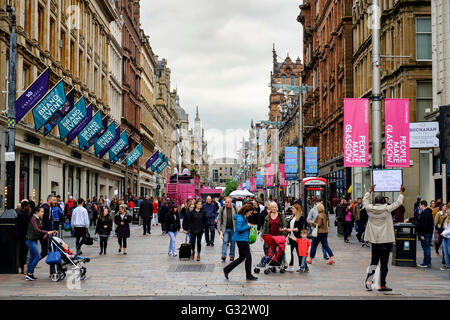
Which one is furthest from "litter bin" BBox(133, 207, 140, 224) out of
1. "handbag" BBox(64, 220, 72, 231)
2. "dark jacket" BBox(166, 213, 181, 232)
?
"dark jacket" BBox(166, 213, 181, 232)

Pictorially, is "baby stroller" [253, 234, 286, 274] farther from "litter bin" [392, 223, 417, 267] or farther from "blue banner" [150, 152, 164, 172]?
"blue banner" [150, 152, 164, 172]

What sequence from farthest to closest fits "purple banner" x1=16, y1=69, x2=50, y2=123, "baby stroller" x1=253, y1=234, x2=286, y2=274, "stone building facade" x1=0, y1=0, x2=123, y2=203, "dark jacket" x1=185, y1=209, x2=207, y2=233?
Result: "stone building facade" x1=0, y1=0, x2=123, y2=203, "purple banner" x1=16, y1=69, x2=50, y2=123, "dark jacket" x1=185, y1=209, x2=207, y2=233, "baby stroller" x1=253, y1=234, x2=286, y2=274

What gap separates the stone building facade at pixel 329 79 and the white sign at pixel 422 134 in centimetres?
2164

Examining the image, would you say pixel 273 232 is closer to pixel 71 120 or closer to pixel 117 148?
pixel 71 120

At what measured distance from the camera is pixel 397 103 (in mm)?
21031

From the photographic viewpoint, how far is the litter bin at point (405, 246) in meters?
16.2

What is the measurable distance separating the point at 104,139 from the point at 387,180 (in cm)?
2060

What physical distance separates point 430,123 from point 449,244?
31.0 ft

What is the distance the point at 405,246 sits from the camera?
53.2 ft

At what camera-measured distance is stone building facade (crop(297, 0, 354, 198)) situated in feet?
153

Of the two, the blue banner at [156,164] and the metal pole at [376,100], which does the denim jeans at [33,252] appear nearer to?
the metal pole at [376,100]

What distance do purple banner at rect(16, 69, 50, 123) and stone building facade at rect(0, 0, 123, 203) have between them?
309cm

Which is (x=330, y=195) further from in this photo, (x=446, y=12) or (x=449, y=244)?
(x=449, y=244)
